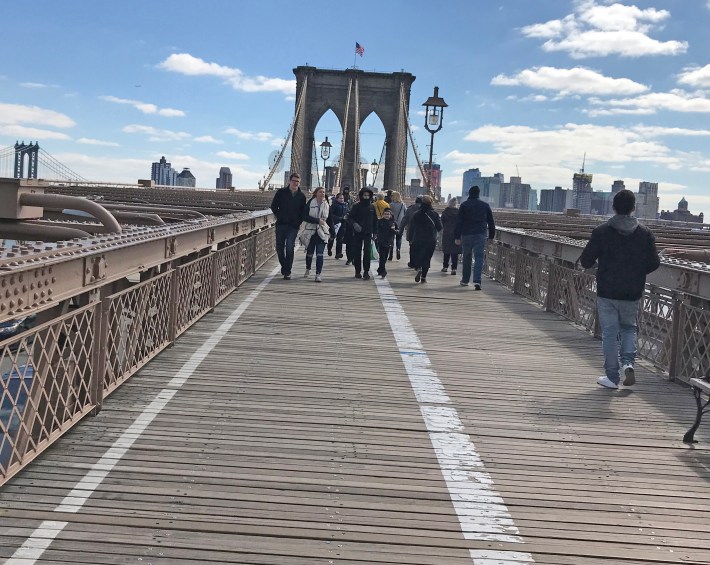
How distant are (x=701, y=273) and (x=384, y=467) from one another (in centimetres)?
358

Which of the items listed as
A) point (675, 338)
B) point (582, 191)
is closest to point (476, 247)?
point (675, 338)

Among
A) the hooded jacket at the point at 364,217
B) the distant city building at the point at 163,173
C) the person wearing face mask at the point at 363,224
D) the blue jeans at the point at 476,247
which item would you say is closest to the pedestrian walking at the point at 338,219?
the person wearing face mask at the point at 363,224

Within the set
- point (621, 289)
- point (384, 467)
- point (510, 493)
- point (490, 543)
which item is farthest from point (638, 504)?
point (621, 289)

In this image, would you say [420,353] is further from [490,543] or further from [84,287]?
[490,543]

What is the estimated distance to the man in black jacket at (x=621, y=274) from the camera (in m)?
6.75

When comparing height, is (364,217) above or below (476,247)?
above

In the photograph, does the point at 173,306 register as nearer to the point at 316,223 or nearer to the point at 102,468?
the point at 102,468

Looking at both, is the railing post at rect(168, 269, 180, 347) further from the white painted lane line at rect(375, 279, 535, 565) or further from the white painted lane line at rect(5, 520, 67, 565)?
the white painted lane line at rect(5, 520, 67, 565)

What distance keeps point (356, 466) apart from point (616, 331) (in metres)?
3.32

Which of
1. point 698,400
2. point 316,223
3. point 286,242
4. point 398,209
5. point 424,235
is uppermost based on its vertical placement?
point 398,209

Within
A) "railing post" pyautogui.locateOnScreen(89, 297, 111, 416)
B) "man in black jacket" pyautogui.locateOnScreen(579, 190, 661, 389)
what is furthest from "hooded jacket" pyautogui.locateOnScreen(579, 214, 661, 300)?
"railing post" pyautogui.locateOnScreen(89, 297, 111, 416)

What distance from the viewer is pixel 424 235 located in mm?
14438

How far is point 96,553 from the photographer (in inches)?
127

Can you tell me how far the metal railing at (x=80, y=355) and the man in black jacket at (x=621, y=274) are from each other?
3672 millimetres
